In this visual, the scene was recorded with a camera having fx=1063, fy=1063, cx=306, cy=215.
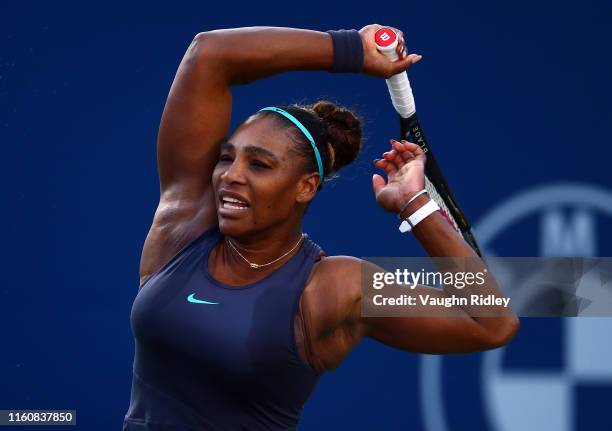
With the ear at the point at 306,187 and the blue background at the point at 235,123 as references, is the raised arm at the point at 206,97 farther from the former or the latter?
the blue background at the point at 235,123

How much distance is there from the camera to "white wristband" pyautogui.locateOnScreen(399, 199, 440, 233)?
2.45m

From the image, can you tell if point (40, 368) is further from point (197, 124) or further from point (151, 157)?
point (197, 124)

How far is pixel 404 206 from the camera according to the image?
2.47 meters

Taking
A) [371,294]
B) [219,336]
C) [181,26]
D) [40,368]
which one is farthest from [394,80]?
[40,368]

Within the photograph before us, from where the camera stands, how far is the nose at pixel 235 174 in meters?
2.46

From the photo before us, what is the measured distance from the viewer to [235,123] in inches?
165

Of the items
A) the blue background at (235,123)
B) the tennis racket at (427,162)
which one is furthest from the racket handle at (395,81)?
the blue background at (235,123)

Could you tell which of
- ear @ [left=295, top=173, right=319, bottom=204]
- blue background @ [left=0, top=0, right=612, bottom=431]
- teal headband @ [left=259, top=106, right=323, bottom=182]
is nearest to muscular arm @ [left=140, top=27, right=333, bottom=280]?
teal headband @ [left=259, top=106, right=323, bottom=182]

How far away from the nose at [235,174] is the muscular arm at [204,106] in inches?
5.8

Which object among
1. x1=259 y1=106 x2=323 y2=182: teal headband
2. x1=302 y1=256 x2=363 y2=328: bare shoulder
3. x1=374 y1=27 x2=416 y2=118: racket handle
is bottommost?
x1=302 y1=256 x2=363 y2=328: bare shoulder

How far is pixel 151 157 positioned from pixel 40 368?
0.93 m

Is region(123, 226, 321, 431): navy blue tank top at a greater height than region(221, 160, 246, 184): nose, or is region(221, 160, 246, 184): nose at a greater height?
region(221, 160, 246, 184): nose

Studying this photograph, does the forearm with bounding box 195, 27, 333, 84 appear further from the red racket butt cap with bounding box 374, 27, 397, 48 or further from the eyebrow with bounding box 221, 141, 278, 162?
the eyebrow with bounding box 221, 141, 278, 162

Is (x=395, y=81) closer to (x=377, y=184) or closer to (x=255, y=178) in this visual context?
(x=377, y=184)
